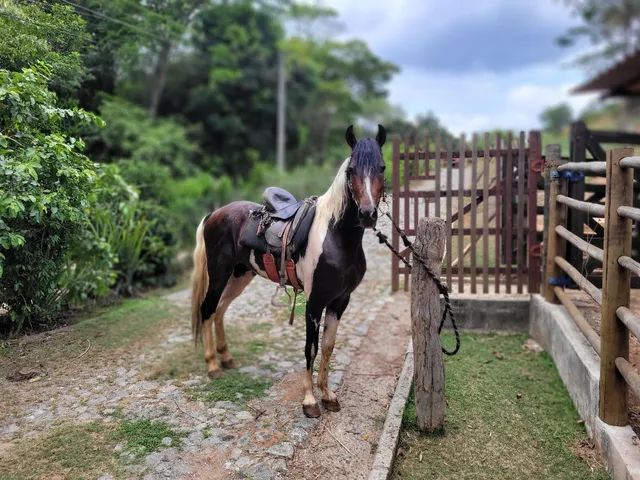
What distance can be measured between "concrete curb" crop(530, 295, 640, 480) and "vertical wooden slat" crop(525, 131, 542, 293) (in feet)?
0.75

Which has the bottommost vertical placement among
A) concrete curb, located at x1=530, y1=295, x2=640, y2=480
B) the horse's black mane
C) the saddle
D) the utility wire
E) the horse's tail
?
concrete curb, located at x1=530, y1=295, x2=640, y2=480

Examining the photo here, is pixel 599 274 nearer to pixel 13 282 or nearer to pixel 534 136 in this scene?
pixel 534 136

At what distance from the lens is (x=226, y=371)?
4.17 m

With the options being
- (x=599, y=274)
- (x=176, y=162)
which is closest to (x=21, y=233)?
(x=599, y=274)

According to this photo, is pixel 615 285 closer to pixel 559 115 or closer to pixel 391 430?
pixel 391 430

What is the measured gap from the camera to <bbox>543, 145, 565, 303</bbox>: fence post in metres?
4.41

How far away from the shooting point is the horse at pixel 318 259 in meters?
2.89

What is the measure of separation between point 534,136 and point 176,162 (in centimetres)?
1070

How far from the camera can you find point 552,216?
4.46 metres

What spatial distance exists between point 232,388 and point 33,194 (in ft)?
6.57

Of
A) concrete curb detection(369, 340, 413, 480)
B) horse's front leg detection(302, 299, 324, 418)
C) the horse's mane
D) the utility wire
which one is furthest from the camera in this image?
the utility wire

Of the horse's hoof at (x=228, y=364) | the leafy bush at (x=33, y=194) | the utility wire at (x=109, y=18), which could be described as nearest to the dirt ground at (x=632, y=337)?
the horse's hoof at (x=228, y=364)

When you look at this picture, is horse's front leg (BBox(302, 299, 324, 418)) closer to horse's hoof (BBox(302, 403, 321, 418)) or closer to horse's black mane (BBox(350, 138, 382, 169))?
horse's hoof (BBox(302, 403, 321, 418))

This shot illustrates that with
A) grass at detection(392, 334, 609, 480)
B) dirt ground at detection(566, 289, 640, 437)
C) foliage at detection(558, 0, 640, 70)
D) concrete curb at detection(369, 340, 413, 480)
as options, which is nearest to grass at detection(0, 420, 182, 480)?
concrete curb at detection(369, 340, 413, 480)
